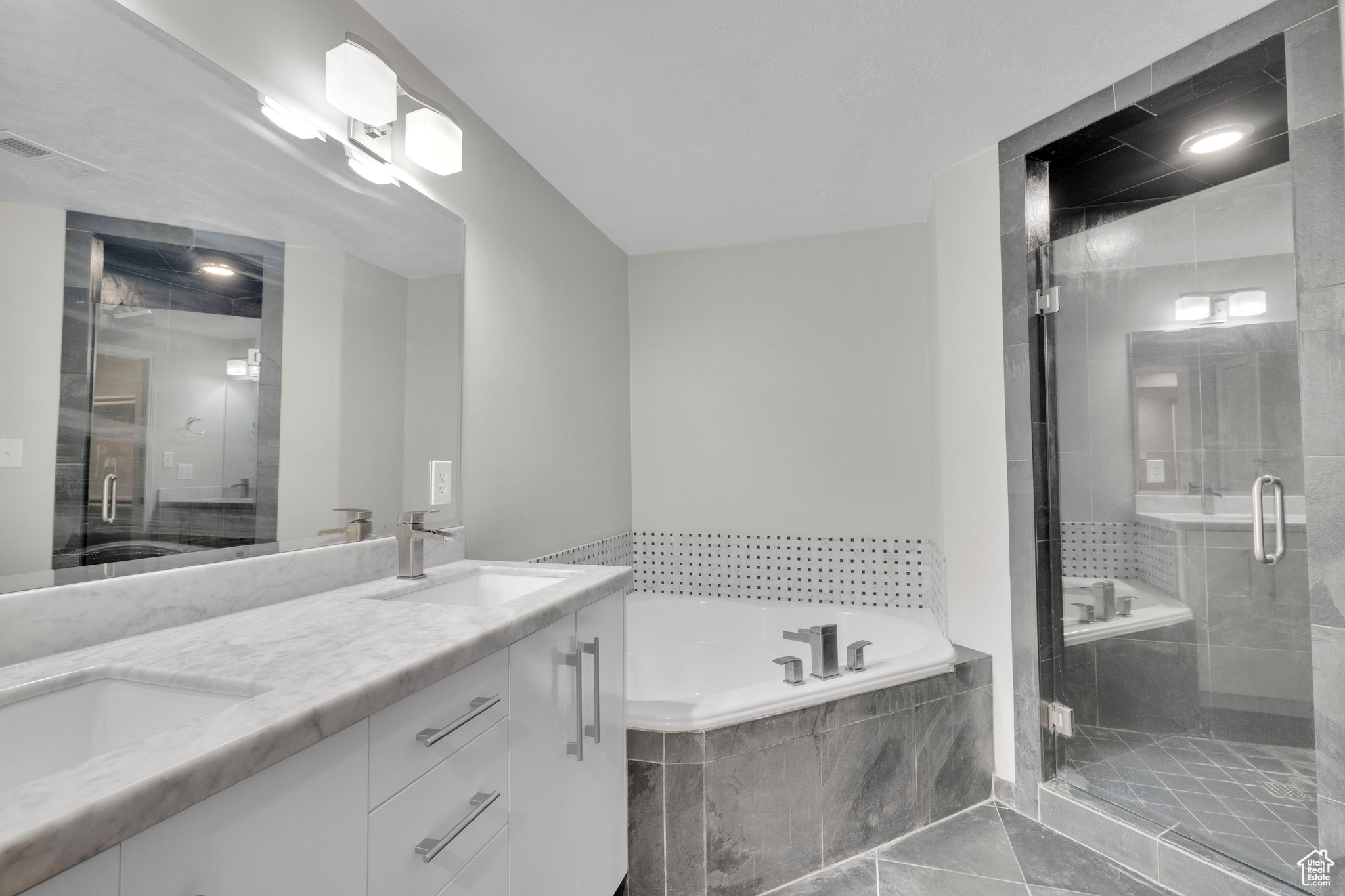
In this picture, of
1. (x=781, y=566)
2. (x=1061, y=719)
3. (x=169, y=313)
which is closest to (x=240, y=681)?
(x=169, y=313)

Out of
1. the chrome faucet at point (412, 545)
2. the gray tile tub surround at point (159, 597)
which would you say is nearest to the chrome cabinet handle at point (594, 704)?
the chrome faucet at point (412, 545)

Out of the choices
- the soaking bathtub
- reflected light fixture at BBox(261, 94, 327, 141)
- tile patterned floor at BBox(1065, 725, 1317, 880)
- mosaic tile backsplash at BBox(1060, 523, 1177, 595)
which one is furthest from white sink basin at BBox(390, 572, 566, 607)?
tile patterned floor at BBox(1065, 725, 1317, 880)

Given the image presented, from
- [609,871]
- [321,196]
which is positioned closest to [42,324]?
[321,196]

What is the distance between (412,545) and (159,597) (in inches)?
21.1

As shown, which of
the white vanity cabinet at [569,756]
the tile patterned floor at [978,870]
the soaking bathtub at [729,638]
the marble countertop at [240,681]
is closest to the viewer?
the marble countertop at [240,681]

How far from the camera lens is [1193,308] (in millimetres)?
1881

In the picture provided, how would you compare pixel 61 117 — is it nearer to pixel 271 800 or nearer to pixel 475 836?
pixel 271 800

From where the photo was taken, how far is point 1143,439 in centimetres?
200

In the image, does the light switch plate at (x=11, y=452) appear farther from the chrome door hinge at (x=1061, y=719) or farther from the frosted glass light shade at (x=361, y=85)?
the chrome door hinge at (x=1061, y=719)

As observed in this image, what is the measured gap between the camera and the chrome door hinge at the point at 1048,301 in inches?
86.7

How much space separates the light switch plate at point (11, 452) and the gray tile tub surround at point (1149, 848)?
2.77m

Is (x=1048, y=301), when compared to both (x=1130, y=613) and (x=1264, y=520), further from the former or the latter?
(x=1130, y=613)

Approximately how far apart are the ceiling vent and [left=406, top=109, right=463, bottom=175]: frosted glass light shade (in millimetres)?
788

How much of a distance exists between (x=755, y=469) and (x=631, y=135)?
1.67 meters
